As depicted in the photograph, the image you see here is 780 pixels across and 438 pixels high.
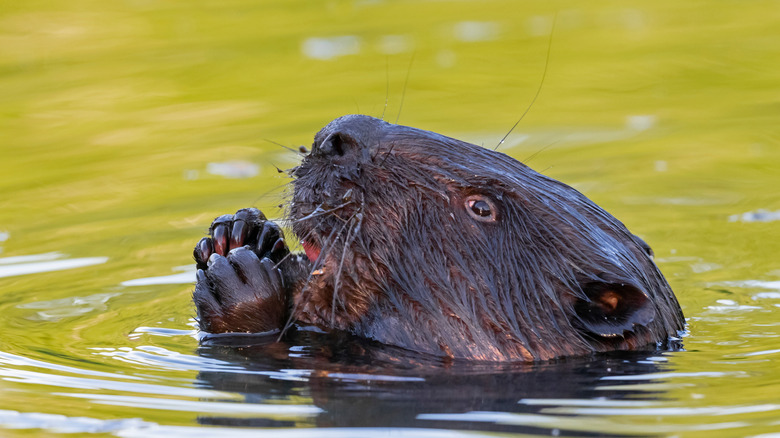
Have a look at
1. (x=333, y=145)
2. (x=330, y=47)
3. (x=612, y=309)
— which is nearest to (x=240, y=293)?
(x=333, y=145)

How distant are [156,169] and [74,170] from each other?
2.08ft

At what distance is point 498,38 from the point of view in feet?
39.1

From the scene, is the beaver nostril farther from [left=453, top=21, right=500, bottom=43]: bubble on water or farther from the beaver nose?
[left=453, top=21, right=500, bottom=43]: bubble on water

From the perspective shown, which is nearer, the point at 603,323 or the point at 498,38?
the point at 603,323

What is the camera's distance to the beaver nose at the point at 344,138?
493 centimetres

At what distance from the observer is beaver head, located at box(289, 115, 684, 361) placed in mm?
4973

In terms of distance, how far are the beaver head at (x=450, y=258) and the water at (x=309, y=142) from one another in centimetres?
19

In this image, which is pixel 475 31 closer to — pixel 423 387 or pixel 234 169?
pixel 234 169

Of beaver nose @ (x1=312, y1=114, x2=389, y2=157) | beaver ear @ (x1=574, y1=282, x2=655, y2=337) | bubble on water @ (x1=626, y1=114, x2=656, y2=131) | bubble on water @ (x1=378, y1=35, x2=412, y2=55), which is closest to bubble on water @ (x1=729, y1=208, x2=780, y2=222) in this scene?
bubble on water @ (x1=626, y1=114, x2=656, y2=131)

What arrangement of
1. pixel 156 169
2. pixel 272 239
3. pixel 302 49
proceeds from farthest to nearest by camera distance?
pixel 302 49, pixel 156 169, pixel 272 239

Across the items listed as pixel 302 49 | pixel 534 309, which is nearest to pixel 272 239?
pixel 534 309

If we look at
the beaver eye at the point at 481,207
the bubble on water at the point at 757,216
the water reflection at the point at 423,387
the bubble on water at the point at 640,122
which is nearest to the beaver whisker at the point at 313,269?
the water reflection at the point at 423,387

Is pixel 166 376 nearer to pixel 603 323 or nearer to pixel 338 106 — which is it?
pixel 603 323

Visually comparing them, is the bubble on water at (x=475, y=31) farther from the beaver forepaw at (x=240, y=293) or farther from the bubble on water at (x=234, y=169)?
the beaver forepaw at (x=240, y=293)
